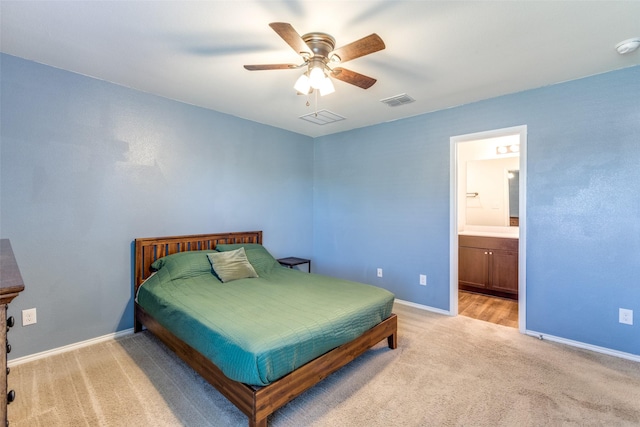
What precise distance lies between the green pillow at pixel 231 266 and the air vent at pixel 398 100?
94.0 inches

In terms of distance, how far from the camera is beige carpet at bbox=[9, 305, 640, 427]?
6.12ft

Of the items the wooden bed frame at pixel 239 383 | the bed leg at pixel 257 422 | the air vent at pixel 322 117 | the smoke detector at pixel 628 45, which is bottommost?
the bed leg at pixel 257 422

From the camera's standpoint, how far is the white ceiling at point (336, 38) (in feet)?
6.08

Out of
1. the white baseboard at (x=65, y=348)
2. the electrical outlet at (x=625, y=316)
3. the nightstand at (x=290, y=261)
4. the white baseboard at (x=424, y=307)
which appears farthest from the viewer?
the nightstand at (x=290, y=261)

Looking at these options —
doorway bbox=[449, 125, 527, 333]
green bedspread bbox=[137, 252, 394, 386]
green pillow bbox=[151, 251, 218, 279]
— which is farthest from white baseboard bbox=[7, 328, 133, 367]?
doorway bbox=[449, 125, 527, 333]

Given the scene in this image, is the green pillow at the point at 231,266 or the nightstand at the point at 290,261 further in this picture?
the nightstand at the point at 290,261

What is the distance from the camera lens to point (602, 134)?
268 centimetres

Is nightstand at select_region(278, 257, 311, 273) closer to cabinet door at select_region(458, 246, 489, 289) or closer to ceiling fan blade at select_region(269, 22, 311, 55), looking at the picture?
cabinet door at select_region(458, 246, 489, 289)

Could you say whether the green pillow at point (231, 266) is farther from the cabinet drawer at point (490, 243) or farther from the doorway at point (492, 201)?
the cabinet drawer at point (490, 243)

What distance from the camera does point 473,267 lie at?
453 centimetres

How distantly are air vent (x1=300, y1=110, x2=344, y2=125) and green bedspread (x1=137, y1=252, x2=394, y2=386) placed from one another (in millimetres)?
2051

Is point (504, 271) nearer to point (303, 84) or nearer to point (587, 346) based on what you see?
point (587, 346)

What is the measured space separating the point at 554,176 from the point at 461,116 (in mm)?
1171

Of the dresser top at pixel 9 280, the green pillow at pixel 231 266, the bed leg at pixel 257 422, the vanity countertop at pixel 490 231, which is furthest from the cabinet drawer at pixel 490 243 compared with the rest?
the dresser top at pixel 9 280
